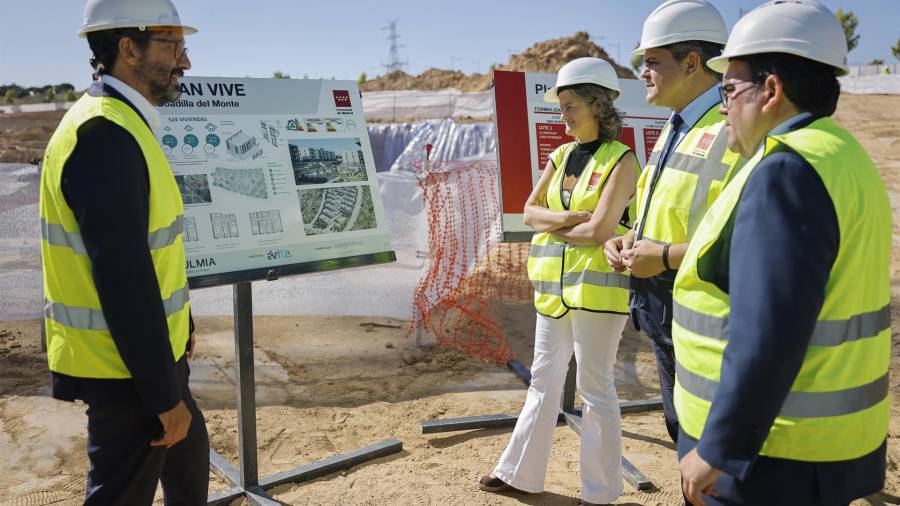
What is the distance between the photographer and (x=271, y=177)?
152 inches

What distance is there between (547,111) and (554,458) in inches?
93.6

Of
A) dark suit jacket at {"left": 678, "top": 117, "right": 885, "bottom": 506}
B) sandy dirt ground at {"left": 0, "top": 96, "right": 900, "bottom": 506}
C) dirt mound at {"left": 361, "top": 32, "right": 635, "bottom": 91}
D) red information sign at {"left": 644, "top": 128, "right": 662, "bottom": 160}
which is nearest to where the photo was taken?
dark suit jacket at {"left": 678, "top": 117, "right": 885, "bottom": 506}

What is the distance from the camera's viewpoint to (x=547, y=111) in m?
5.15

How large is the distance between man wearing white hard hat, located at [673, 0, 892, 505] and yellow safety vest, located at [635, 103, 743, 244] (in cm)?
83

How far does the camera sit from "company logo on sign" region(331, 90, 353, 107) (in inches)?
166

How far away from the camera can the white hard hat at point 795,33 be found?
5.66 feet

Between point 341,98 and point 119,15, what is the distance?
1.96m

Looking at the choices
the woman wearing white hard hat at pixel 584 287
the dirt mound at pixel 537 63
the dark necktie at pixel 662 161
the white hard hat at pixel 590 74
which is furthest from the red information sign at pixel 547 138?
the dirt mound at pixel 537 63

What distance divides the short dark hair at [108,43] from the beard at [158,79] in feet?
0.22

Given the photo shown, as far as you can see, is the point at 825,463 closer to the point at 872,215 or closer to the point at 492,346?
the point at 872,215

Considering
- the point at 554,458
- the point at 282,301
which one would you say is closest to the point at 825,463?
the point at 554,458

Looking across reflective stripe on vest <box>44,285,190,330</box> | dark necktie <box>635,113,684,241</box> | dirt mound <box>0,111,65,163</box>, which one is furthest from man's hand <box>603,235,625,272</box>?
dirt mound <box>0,111,65,163</box>

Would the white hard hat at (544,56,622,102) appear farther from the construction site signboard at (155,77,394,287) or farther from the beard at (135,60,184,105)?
the beard at (135,60,184,105)

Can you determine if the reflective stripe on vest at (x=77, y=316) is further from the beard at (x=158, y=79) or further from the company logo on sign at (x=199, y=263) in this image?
the company logo on sign at (x=199, y=263)
